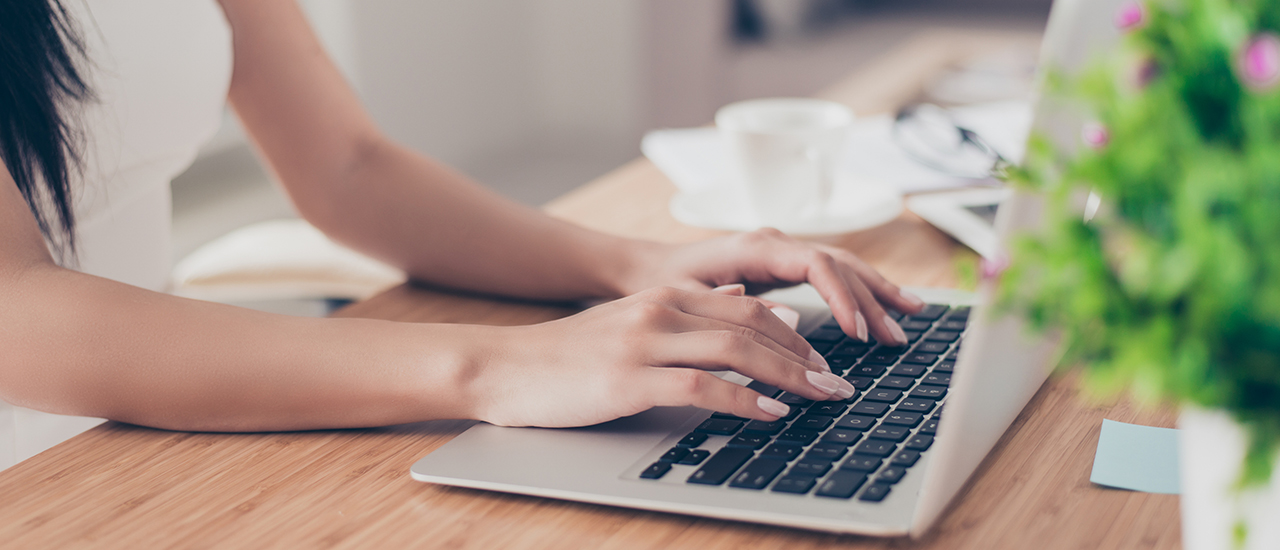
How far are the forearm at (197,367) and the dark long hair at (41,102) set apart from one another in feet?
0.51

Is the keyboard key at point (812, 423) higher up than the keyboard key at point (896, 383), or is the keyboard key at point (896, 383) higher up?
the keyboard key at point (812, 423)

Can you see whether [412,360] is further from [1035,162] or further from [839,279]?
[1035,162]

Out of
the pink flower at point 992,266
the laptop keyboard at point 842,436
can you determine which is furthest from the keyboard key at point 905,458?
the pink flower at point 992,266

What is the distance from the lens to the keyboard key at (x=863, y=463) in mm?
508

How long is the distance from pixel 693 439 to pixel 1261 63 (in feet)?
1.18

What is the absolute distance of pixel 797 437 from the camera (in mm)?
549

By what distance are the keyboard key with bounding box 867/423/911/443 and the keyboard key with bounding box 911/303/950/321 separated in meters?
0.21

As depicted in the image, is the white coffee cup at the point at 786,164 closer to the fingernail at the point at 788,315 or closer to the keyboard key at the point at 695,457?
the fingernail at the point at 788,315

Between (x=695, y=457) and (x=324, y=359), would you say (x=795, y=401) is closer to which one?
(x=695, y=457)

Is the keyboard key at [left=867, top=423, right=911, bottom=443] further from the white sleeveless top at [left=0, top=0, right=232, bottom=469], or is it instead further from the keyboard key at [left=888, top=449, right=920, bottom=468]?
the white sleeveless top at [left=0, top=0, right=232, bottom=469]

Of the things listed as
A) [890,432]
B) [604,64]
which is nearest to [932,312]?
[890,432]

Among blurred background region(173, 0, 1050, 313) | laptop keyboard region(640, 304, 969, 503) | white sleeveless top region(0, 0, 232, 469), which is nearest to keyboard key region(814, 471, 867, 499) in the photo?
laptop keyboard region(640, 304, 969, 503)

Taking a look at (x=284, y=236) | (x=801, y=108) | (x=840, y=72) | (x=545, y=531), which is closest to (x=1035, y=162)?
(x=545, y=531)

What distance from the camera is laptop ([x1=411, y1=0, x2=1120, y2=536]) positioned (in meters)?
0.44
